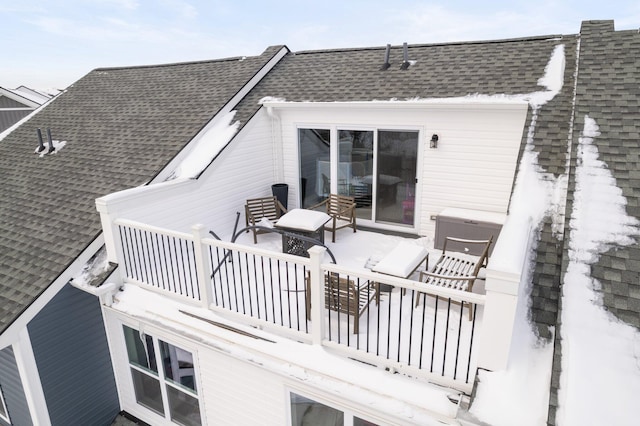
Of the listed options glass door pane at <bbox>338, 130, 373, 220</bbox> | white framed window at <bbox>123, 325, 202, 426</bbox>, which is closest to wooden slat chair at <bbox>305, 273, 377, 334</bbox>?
white framed window at <bbox>123, 325, 202, 426</bbox>

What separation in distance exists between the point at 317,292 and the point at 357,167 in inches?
161

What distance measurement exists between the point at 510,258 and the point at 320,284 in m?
1.61

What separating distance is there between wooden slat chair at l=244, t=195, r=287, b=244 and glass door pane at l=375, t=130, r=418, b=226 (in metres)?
1.86

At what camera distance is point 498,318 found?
105 inches

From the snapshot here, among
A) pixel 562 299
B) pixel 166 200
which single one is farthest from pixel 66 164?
pixel 562 299

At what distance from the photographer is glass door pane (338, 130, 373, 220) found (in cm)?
705

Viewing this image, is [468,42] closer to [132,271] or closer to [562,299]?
[562,299]

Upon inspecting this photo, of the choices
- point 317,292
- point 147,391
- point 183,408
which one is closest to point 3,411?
point 147,391

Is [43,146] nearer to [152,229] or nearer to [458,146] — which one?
[152,229]

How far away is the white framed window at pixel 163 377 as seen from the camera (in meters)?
5.08

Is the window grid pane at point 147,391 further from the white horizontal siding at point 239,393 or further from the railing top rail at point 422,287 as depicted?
the railing top rail at point 422,287

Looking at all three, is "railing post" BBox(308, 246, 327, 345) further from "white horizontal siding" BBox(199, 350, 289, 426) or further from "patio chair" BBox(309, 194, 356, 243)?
"patio chair" BBox(309, 194, 356, 243)

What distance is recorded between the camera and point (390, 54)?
812 centimetres

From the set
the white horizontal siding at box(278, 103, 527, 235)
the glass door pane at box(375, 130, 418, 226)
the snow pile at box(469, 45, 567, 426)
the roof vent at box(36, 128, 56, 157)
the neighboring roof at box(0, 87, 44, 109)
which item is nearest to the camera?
the snow pile at box(469, 45, 567, 426)
